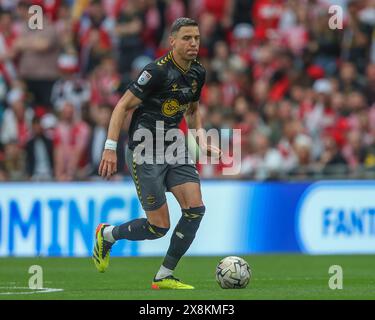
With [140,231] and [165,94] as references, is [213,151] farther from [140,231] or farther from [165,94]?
[140,231]

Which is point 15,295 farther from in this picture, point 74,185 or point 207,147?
point 74,185

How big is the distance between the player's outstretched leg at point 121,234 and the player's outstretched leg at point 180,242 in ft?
0.68

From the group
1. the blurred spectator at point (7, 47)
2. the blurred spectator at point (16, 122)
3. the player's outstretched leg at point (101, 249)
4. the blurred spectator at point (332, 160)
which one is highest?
the blurred spectator at point (7, 47)

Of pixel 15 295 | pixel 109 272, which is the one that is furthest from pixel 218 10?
pixel 15 295

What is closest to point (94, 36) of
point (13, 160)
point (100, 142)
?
point (100, 142)

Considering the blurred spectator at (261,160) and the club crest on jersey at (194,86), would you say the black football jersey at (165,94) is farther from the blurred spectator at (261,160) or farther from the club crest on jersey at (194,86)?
the blurred spectator at (261,160)

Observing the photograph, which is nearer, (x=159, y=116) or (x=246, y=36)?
(x=159, y=116)

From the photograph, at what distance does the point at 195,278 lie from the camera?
13820 mm

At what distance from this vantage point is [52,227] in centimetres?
1853

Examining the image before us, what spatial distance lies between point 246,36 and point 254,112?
2.31 m

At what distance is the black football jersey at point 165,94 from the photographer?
469 inches

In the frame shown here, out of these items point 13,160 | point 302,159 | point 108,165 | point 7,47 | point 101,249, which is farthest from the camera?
point 7,47

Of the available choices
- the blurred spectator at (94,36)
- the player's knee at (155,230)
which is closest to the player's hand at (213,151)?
the player's knee at (155,230)

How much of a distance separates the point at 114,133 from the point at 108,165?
40 centimetres
